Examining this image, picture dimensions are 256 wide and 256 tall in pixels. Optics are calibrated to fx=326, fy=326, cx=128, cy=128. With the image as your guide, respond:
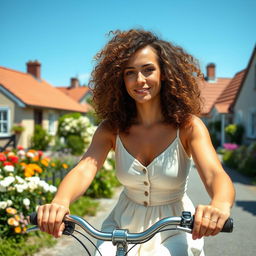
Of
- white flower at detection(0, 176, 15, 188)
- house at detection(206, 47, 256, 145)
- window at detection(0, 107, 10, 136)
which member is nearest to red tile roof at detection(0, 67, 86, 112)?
window at detection(0, 107, 10, 136)

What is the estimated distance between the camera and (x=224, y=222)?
1.38m

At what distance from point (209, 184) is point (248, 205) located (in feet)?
17.9

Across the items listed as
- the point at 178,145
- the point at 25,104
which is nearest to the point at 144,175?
the point at 178,145

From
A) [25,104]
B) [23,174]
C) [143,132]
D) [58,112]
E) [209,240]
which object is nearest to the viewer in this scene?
[143,132]

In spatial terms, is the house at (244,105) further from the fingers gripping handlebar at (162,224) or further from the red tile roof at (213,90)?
the fingers gripping handlebar at (162,224)

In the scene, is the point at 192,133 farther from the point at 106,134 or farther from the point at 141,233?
the point at 141,233

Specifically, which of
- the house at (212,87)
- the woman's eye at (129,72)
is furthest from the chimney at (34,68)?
the woman's eye at (129,72)

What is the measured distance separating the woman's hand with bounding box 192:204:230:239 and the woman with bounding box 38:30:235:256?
0.32 m

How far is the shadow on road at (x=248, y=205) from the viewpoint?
6246 mm

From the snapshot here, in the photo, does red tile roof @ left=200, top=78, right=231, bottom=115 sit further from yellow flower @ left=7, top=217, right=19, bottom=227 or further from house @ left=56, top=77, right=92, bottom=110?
yellow flower @ left=7, top=217, right=19, bottom=227

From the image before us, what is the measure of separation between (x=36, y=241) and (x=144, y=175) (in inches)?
109

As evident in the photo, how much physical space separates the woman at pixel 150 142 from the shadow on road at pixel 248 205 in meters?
4.61

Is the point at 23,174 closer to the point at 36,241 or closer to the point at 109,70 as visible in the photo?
the point at 36,241

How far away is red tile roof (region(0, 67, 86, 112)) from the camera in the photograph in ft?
60.4
